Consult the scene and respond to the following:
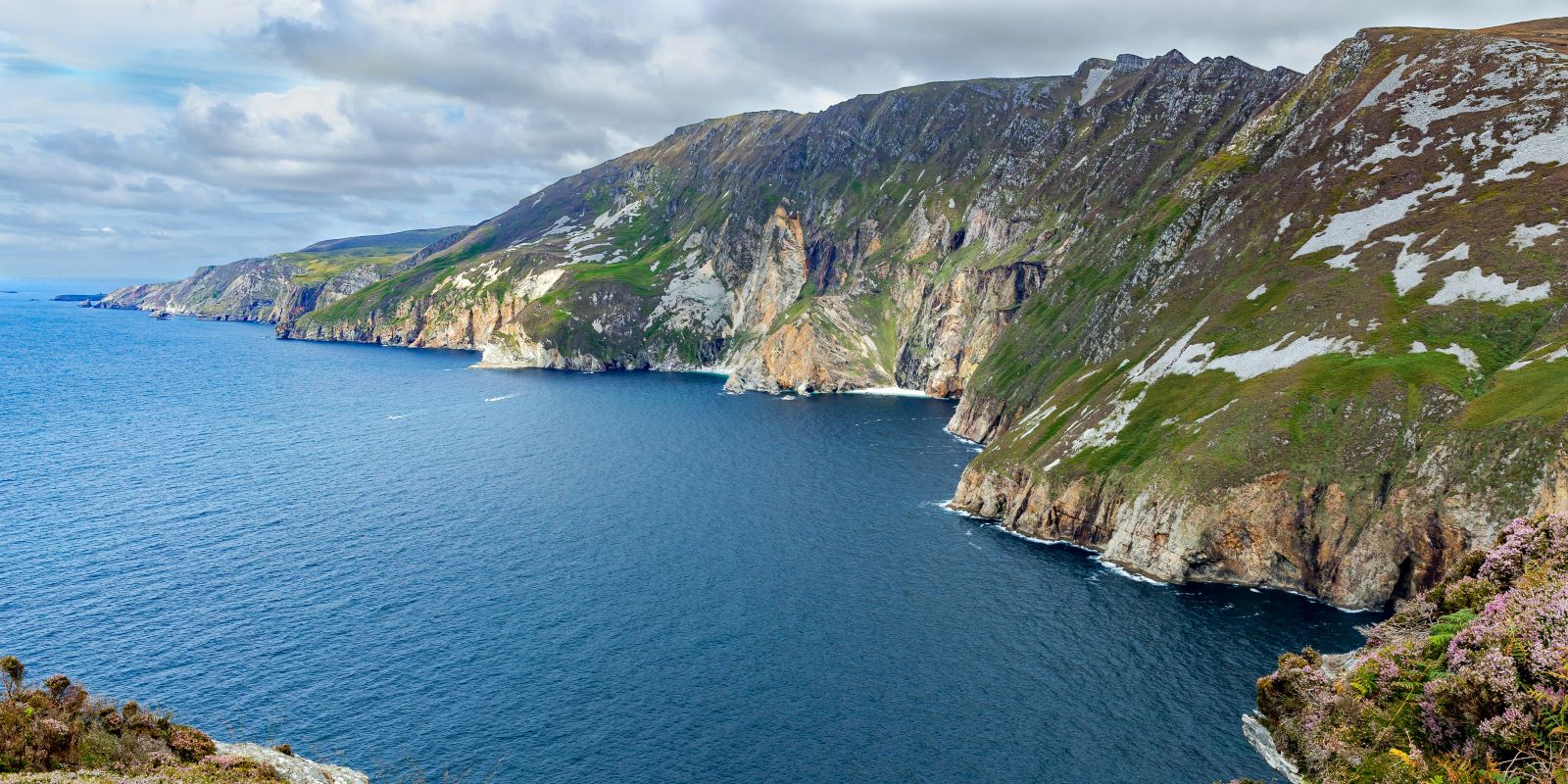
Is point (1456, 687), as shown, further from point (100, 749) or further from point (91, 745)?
point (91, 745)

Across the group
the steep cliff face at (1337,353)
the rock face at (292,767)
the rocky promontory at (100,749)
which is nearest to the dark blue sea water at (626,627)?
the steep cliff face at (1337,353)

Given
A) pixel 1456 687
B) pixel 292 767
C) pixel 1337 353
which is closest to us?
pixel 1456 687

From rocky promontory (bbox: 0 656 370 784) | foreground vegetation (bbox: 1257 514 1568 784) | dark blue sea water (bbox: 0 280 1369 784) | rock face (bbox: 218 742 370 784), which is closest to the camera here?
foreground vegetation (bbox: 1257 514 1568 784)

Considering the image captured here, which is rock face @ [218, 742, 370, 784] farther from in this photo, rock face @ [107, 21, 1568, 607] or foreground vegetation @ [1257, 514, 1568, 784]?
rock face @ [107, 21, 1568, 607]

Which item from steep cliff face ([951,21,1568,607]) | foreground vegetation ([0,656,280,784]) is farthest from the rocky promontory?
steep cliff face ([951,21,1568,607])

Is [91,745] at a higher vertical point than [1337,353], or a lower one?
lower

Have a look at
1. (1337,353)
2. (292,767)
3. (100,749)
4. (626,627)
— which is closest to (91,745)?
(100,749)

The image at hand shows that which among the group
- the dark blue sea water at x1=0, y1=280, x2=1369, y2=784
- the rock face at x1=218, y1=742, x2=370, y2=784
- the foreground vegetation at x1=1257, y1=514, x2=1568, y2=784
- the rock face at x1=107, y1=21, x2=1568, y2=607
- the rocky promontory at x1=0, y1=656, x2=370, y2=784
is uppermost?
the rock face at x1=107, y1=21, x2=1568, y2=607
